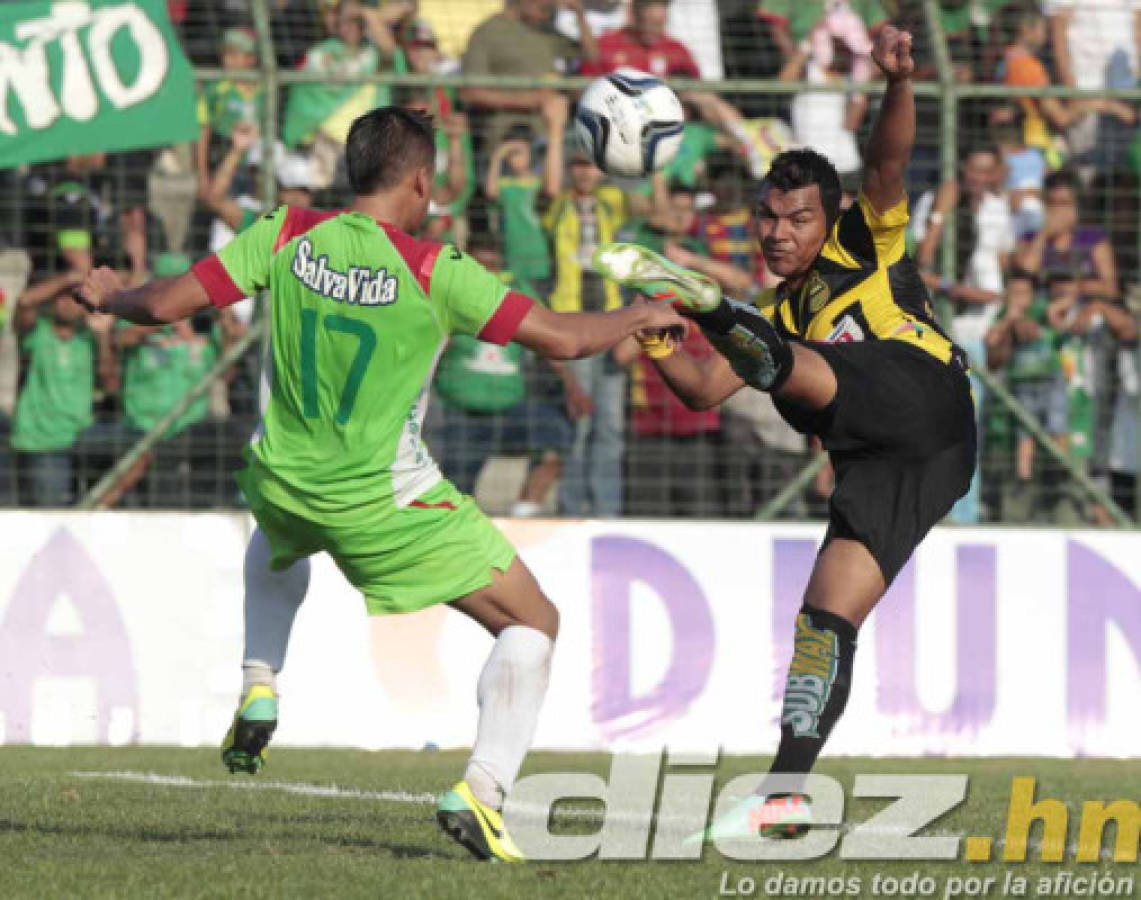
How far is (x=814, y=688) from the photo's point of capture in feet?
22.9

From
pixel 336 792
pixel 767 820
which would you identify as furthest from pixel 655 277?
pixel 336 792

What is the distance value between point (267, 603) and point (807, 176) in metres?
2.47

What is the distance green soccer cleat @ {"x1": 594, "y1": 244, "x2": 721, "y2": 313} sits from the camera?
21.7 feet

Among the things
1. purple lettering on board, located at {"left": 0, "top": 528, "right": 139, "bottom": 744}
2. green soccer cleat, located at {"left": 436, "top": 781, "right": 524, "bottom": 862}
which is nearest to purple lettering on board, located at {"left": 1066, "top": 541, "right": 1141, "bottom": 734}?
purple lettering on board, located at {"left": 0, "top": 528, "right": 139, "bottom": 744}

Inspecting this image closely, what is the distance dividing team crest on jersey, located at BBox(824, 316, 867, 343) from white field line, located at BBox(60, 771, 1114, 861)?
5.79 ft

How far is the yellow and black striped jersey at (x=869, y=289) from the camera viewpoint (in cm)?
752

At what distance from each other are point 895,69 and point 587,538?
16.8ft

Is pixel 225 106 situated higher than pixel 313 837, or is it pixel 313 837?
pixel 225 106

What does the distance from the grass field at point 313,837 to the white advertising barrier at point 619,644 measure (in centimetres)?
69

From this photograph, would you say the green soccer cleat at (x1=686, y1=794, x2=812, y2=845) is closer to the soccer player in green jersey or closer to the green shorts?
the soccer player in green jersey

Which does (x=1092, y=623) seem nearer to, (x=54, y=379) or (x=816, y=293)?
(x=816, y=293)

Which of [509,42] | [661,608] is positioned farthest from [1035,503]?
[509,42]

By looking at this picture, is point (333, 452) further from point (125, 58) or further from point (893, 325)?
point (125, 58)

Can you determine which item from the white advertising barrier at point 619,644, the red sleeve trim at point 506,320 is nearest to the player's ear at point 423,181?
the red sleeve trim at point 506,320
